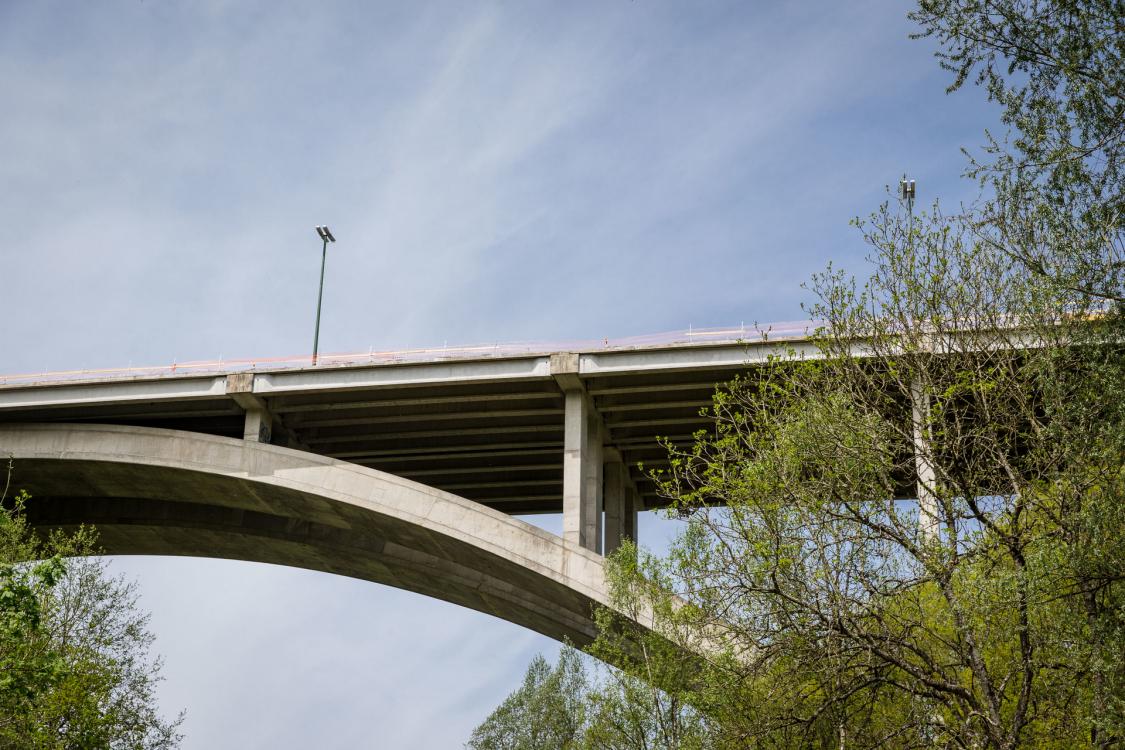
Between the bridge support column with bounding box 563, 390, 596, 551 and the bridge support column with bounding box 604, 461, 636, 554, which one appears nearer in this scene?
the bridge support column with bounding box 563, 390, 596, 551

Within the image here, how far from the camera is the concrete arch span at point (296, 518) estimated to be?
99.6ft

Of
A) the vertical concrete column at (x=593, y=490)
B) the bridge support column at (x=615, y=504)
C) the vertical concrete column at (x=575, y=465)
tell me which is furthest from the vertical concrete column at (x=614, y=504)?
the vertical concrete column at (x=575, y=465)

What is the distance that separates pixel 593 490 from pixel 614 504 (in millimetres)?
4455

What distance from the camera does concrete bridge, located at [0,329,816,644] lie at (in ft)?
101

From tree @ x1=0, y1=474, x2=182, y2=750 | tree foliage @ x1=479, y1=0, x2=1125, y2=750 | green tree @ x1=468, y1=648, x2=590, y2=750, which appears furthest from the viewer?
green tree @ x1=468, y1=648, x2=590, y2=750

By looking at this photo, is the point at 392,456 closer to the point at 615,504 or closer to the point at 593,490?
the point at 615,504

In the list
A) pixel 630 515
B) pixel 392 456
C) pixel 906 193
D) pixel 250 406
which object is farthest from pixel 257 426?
pixel 906 193

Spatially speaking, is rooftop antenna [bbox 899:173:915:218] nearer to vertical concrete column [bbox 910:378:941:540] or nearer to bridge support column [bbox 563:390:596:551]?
vertical concrete column [bbox 910:378:941:540]

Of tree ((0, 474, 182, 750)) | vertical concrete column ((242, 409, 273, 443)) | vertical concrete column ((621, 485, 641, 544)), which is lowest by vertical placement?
tree ((0, 474, 182, 750))

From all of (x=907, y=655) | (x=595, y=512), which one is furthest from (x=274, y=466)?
(x=907, y=655)

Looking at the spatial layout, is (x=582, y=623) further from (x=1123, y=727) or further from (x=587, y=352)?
(x=1123, y=727)

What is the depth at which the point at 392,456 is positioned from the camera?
38.0 metres

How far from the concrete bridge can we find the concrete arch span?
6 cm

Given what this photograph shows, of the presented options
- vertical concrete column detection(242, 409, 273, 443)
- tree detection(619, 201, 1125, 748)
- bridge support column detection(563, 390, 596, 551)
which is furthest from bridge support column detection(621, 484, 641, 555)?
tree detection(619, 201, 1125, 748)
